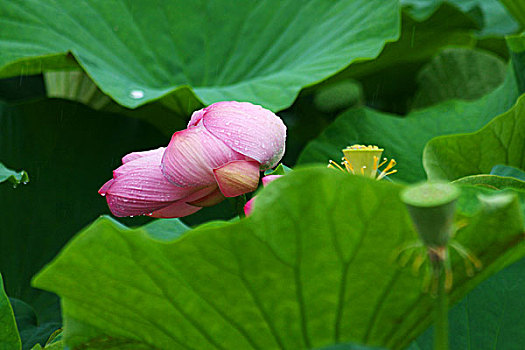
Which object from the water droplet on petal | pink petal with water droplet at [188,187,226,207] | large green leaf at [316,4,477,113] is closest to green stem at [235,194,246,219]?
pink petal with water droplet at [188,187,226,207]

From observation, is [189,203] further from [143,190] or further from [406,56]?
[406,56]

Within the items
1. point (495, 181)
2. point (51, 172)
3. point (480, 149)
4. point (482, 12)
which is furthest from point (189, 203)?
point (482, 12)

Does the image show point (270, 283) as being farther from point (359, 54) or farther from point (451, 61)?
point (451, 61)

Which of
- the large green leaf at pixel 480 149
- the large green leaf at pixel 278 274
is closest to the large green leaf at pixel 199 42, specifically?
the large green leaf at pixel 480 149

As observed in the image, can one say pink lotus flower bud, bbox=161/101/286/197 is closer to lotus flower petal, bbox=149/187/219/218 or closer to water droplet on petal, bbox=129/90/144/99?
lotus flower petal, bbox=149/187/219/218

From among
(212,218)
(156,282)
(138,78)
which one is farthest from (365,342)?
(138,78)
